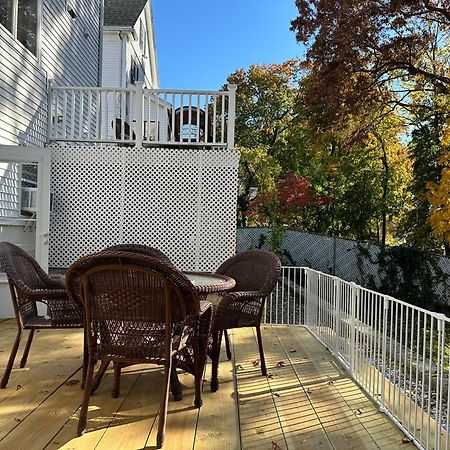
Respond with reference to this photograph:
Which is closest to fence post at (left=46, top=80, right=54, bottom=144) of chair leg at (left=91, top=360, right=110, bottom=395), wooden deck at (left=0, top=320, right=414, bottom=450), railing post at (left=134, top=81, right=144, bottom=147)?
railing post at (left=134, top=81, right=144, bottom=147)

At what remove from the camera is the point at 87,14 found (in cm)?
1108

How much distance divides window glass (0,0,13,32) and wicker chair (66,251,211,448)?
5.41 meters

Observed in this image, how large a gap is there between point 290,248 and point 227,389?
37.9 feet

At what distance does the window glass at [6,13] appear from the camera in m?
6.79

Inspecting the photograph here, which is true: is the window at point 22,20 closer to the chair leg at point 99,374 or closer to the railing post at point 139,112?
the railing post at point 139,112

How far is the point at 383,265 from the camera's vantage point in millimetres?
11375

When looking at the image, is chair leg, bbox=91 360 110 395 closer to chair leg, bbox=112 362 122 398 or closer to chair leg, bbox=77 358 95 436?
chair leg, bbox=112 362 122 398

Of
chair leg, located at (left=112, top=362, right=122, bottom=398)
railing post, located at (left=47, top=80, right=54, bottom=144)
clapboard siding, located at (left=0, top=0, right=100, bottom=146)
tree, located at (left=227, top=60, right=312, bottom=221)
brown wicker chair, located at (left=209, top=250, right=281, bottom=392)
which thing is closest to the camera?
chair leg, located at (left=112, top=362, right=122, bottom=398)

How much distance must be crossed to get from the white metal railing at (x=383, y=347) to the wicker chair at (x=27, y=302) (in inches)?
80.5

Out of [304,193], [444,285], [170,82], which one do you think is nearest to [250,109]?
[304,193]

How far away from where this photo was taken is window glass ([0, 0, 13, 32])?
22.3ft

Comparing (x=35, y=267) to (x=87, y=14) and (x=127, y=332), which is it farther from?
(x=87, y=14)

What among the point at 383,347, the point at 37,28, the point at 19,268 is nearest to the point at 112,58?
the point at 37,28

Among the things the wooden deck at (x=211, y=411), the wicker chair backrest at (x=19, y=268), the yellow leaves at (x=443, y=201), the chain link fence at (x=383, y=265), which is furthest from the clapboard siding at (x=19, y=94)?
the chain link fence at (x=383, y=265)
